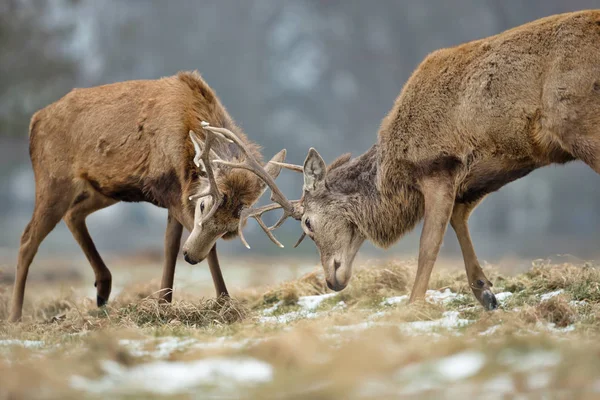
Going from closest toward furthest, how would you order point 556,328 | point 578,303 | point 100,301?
point 556,328, point 578,303, point 100,301

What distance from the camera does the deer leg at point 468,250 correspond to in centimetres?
713

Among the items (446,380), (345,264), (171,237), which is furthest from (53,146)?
(446,380)

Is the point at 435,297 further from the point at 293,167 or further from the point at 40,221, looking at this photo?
the point at 40,221

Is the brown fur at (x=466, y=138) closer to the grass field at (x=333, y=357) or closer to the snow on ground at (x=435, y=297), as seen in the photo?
the snow on ground at (x=435, y=297)

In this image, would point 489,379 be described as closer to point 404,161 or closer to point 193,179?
point 404,161

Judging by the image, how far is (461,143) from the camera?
21.3 feet

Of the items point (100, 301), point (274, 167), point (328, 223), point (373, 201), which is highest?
point (274, 167)

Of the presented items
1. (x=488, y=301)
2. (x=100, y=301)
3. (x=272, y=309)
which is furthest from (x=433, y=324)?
(x=100, y=301)

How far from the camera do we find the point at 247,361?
3988 mm

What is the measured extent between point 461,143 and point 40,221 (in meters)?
5.59

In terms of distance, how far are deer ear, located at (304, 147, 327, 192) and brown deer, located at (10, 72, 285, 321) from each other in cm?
61

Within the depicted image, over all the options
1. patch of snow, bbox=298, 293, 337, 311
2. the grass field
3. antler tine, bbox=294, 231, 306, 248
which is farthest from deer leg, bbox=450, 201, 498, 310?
patch of snow, bbox=298, 293, 337, 311

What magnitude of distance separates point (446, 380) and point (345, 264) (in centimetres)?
396

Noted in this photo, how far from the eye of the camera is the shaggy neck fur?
7.07 metres
